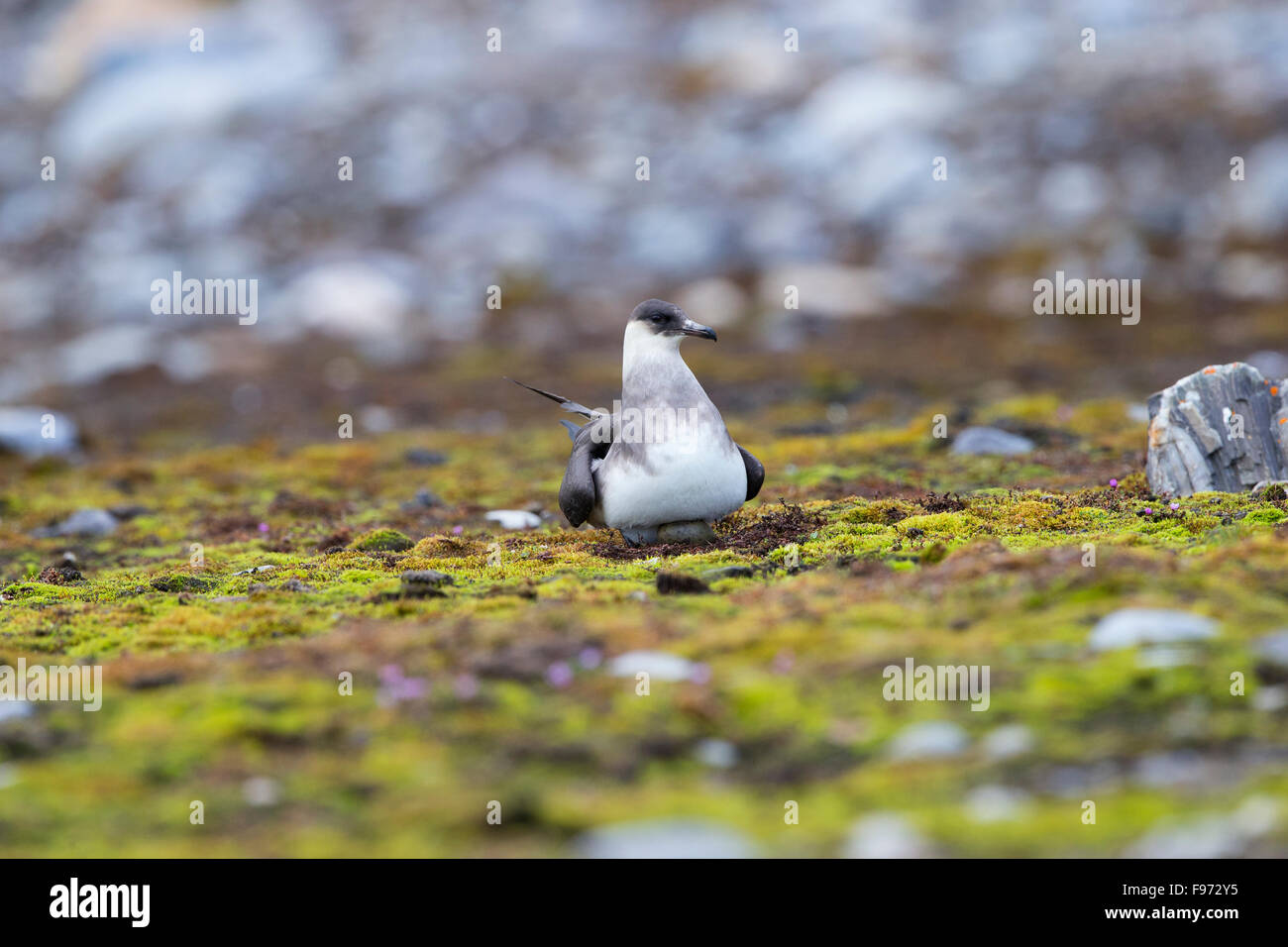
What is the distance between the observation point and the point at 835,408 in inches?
972

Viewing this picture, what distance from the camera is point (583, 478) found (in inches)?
472

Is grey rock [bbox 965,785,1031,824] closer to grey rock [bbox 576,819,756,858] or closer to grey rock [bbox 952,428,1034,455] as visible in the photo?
grey rock [bbox 576,819,756,858]

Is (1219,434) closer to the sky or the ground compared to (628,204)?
closer to the ground

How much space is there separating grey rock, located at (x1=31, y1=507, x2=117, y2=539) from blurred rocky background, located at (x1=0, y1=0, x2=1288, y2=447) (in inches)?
333

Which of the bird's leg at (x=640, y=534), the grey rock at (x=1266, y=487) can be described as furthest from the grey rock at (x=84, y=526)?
the grey rock at (x=1266, y=487)

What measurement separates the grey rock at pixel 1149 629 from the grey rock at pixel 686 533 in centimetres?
470

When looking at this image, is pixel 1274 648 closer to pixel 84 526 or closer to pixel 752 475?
pixel 752 475

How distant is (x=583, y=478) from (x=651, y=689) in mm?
4681

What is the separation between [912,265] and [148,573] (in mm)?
25044

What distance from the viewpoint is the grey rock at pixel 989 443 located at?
56.2ft

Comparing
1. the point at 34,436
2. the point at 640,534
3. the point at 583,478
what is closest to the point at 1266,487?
the point at 640,534

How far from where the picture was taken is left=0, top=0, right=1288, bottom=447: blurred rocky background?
2977cm
